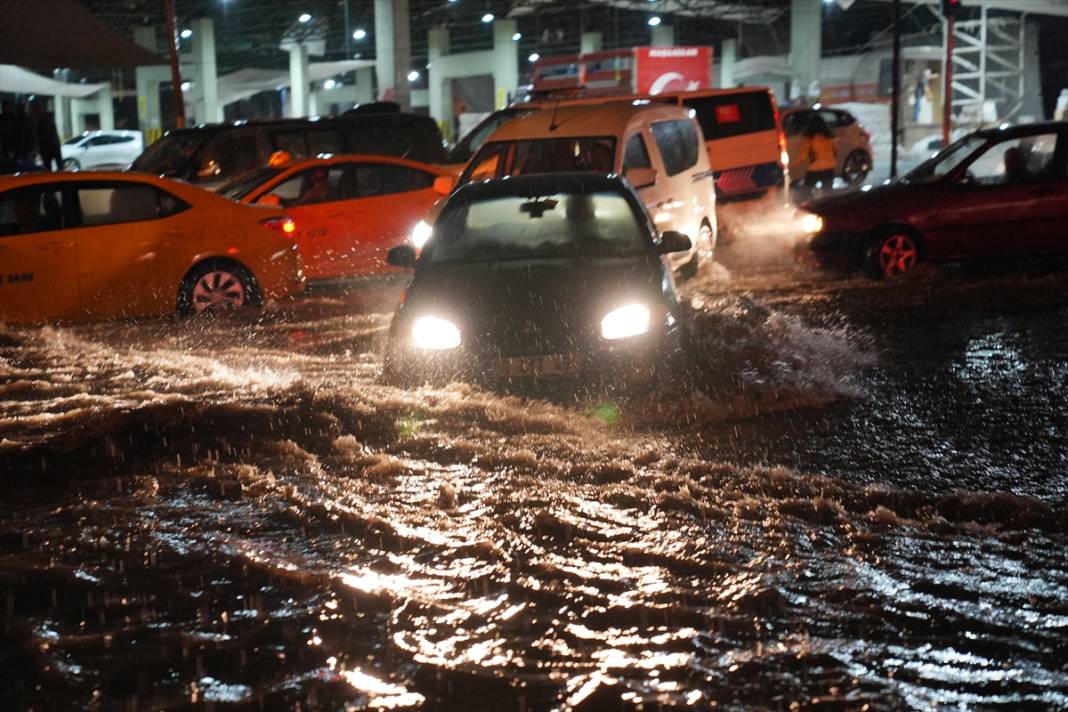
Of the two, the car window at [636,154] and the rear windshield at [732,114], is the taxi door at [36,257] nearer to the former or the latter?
the car window at [636,154]

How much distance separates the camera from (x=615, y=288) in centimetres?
793

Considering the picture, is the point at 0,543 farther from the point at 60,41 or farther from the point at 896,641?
the point at 60,41

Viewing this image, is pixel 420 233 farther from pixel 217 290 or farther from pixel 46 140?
pixel 46 140

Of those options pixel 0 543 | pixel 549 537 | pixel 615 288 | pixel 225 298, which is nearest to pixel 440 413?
pixel 615 288

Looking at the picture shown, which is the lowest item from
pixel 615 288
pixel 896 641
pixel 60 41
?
pixel 896 641

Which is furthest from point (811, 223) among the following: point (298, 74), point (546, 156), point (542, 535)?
point (298, 74)

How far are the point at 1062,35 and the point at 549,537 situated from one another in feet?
164

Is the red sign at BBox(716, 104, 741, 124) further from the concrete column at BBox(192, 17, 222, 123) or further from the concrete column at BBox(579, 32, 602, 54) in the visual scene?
the concrete column at BBox(579, 32, 602, 54)

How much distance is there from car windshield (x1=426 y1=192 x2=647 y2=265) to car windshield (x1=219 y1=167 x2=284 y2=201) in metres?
5.94

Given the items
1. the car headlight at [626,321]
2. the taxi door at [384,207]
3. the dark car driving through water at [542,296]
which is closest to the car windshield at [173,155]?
the taxi door at [384,207]

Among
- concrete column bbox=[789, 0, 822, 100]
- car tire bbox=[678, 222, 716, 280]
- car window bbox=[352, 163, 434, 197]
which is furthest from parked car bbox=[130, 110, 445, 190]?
concrete column bbox=[789, 0, 822, 100]

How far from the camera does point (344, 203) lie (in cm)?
1461

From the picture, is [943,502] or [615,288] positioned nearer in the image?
[943,502]

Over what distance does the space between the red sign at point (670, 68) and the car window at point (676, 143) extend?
42.7ft
